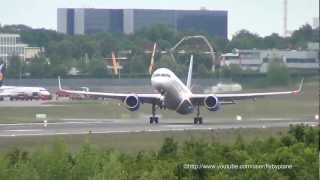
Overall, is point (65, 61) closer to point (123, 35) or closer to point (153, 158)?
point (123, 35)

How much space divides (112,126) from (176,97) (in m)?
7.50

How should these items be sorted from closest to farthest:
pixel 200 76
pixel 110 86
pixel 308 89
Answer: pixel 110 86
pixel 200 76
pixel 308 89

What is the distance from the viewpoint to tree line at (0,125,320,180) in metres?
22.9

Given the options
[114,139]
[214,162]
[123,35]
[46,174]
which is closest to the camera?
[46,174]

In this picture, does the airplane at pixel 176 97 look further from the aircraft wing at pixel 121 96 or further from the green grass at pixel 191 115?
the green grass at pixel 191 115

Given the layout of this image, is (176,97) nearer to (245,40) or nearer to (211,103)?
(211,103)

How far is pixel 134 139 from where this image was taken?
3581 cm

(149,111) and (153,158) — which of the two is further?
(149,111)

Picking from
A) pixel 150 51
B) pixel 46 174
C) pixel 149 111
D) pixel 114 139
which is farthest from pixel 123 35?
pixel 46 174

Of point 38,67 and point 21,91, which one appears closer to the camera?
point 38,67

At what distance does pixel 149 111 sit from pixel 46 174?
975 inches

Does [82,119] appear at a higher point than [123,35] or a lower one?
lower

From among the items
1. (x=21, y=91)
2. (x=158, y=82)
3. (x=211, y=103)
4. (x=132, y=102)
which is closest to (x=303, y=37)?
(x=211, y=103)

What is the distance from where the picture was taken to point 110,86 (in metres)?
41.3
